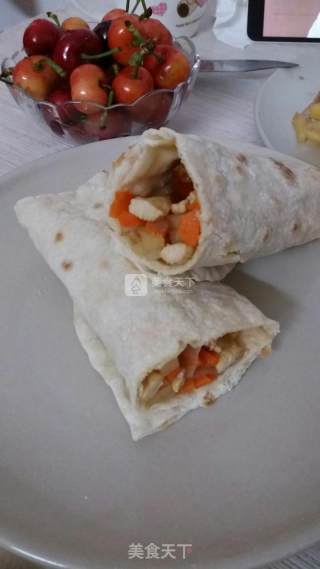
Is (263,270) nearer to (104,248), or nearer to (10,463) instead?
(104,248)

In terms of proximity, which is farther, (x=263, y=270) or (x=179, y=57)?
(x=179, y=57)

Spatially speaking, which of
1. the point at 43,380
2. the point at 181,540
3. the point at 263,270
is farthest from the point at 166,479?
the point at 263,270

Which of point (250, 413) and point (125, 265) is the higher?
point (125, 265)

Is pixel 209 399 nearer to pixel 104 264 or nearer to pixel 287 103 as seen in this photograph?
pixel 104 264

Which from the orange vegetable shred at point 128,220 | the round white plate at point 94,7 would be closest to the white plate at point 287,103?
the orange vegetable shred at point 128,220

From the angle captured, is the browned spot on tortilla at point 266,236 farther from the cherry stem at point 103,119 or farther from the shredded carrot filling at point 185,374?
the cherry stem at point 103,119

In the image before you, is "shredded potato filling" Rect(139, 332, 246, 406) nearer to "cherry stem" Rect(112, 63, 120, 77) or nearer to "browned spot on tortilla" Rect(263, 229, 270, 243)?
"browned spot on tortilla" Rect(263, 229, 270, 243)
